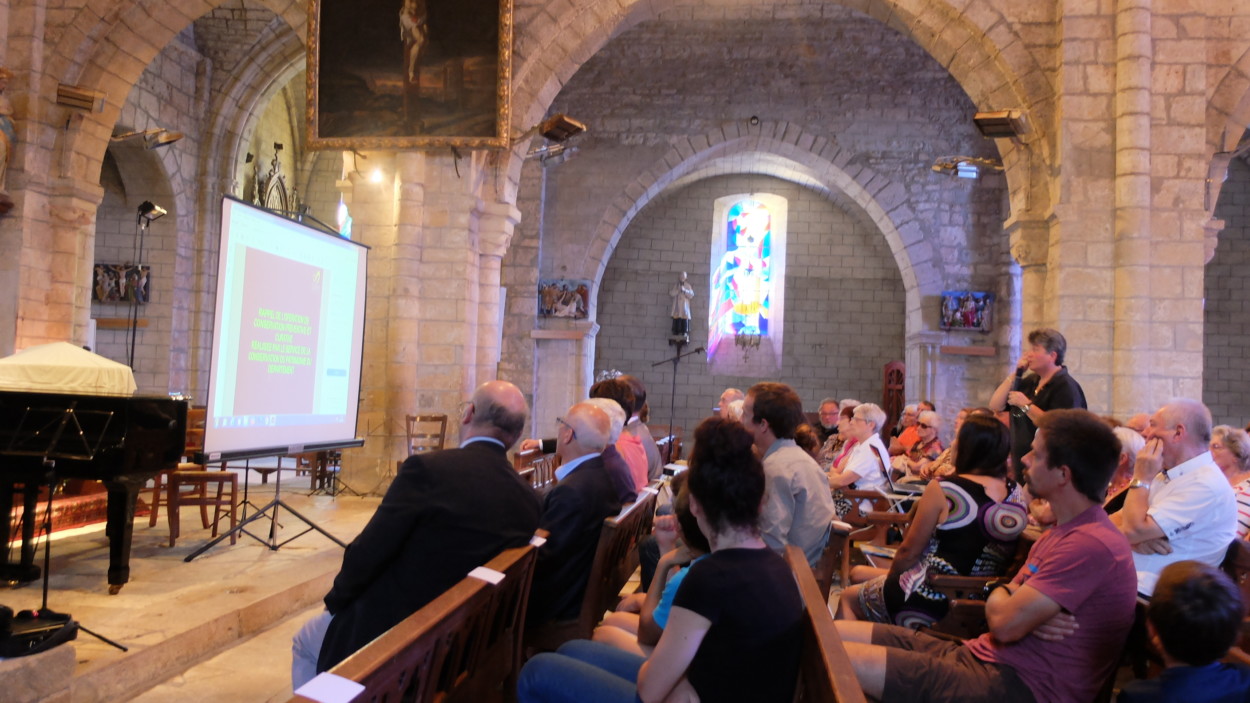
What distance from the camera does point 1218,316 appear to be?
12.1 meters

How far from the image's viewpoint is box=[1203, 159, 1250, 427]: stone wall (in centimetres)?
1193

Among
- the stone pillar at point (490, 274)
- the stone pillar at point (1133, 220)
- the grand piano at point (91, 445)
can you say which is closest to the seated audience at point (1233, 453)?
the stone pillar at point (1133, 220)

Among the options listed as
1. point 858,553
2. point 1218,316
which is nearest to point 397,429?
point 858,553

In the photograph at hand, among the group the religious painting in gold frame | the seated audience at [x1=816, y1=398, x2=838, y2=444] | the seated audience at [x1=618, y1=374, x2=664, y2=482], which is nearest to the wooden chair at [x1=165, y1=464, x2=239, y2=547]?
the seated audience at [x1=618, y1=374, x2=664, y2=482]

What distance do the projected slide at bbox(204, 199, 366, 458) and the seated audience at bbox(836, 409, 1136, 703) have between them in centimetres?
295

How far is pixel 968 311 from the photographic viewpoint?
1109 centimetres

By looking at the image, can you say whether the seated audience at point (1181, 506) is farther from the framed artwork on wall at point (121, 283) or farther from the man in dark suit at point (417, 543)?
the framed artwork on wall at point (121, 283)

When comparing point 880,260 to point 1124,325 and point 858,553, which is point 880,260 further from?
point 858,553

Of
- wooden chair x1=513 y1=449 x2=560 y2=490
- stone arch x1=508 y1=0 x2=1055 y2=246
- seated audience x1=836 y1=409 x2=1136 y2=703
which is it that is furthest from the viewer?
stone arch x1=508 y1=0 x2=1055 y2=246

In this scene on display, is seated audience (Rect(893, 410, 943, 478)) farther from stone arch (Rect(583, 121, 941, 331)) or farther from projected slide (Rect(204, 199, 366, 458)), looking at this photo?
stone arch (Rect(583, 121, 941, 331))

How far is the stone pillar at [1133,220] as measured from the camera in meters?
5.79

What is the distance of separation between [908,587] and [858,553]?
2.44m

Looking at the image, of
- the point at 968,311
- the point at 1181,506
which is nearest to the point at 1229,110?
the point at 1181,506

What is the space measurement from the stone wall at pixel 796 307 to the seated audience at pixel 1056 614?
38.0 feet
